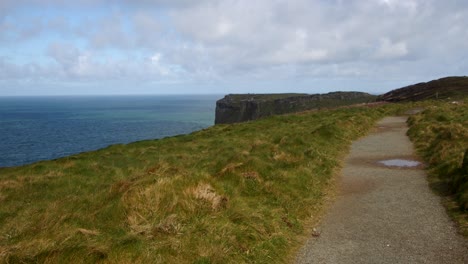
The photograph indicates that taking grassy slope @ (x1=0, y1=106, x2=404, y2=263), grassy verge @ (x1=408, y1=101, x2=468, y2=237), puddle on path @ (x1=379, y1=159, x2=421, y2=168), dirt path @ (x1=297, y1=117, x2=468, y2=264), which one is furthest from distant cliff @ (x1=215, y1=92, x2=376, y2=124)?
dirt path @ (x1=297, y1=117, x2=468, y2=264)

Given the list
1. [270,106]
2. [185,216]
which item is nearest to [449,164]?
Answer: [185,216]

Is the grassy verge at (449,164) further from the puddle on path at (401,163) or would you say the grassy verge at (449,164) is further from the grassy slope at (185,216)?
the grassy slope at (185,216)

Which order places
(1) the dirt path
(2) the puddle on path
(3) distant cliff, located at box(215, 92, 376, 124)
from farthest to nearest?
(3) distant cliff, located at box(215, 92, 376, 124)
(2) the puddle on path
(1) the dirt path

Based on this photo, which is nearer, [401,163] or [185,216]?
[185,216]

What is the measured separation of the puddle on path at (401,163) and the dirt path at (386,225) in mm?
569

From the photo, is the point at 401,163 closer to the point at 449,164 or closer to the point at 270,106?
the point at 449,164

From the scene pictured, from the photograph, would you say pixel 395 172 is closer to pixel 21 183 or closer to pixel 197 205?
pixel 197 205

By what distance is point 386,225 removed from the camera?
9.07 meters

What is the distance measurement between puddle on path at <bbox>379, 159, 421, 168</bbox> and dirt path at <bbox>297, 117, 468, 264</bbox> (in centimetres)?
57

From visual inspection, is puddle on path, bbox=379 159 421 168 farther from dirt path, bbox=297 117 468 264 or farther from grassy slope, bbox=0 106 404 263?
grassy slope, bbox=0 106 404 263

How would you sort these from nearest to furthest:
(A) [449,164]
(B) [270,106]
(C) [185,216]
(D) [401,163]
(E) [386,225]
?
(C) [185,216]
(E) [386,225]
(A) [449,164]
(D) [401,163]
(B) [270,106]

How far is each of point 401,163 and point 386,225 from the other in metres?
7.43

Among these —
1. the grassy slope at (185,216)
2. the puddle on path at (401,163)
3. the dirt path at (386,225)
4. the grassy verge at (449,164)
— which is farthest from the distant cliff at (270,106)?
the dirt path at (386,225)

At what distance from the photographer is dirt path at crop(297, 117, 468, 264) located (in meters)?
7.46
